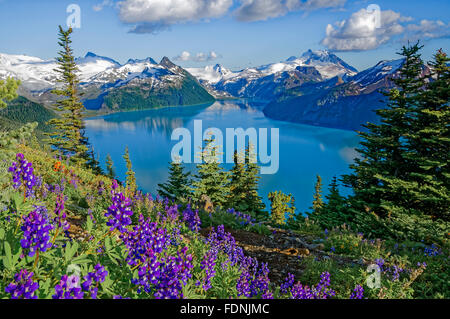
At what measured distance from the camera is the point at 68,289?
7.59ft

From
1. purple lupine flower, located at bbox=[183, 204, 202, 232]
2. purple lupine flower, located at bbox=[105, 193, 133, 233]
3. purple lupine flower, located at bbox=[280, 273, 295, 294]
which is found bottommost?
purple lupine flower, located at bbox=[280, 273, 295, 294]

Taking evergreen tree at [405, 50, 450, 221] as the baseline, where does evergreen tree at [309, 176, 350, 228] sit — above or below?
below

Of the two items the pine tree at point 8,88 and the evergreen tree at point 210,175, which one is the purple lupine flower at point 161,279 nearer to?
the pine tree at point 8,88

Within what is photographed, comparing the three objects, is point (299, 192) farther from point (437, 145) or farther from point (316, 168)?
point (437, 145)

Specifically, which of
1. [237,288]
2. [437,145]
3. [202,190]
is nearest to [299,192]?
[202,190]

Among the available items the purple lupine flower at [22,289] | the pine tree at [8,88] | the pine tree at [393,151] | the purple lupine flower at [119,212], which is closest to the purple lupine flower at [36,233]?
the purple lupine flower at [22,289]

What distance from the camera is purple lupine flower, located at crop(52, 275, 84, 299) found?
2.23 metres

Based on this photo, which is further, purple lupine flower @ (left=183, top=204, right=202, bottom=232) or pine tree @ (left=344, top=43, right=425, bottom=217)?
pine tree @ (left=344, top=43, right=425, bottom=217)

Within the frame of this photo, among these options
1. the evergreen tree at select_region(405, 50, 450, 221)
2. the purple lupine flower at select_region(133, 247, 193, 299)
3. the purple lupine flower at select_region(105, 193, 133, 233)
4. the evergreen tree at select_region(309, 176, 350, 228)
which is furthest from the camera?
the evergreen tree at select_region(405, 50, 450, 221)

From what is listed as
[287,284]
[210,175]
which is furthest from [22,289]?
[210,175]

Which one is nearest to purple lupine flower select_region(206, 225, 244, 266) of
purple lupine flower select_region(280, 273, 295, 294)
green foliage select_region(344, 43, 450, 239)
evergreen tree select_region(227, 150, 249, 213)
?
purple lupine flower select_region(280, 273, 295, 294)

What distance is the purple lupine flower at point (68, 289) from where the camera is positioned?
223cm

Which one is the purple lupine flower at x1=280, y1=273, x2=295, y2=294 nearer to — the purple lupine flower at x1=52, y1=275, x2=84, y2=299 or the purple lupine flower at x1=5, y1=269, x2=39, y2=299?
the purple lupine flower at x1=52, y1=275, x2=84, y2=299

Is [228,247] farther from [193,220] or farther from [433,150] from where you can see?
[433,150]
